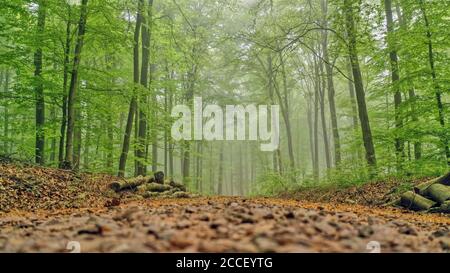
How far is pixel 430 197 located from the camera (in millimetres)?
6980

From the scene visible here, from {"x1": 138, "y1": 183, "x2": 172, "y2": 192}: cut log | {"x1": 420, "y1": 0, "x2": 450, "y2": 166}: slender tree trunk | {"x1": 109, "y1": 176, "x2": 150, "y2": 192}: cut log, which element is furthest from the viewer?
{"x1": 138, "y1": 183, "x2": 172, "y2": 192}: cut log

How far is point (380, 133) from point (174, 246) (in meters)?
11.4

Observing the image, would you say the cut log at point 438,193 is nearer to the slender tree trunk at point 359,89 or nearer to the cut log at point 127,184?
the slender tree trunk at point 359,89

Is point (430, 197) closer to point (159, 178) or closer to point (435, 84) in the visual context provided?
point (435, 84)

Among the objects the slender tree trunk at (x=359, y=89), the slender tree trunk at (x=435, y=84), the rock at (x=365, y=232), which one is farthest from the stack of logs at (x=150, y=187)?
the slender tree trunk at (x=435, y=84)

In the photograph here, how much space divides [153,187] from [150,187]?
147mm

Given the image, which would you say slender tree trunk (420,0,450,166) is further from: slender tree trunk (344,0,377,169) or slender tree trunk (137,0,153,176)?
slender tree trunk (137,0,153,176)

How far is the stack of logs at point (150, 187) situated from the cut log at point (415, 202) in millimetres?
7100

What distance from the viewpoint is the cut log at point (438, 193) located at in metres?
6.59

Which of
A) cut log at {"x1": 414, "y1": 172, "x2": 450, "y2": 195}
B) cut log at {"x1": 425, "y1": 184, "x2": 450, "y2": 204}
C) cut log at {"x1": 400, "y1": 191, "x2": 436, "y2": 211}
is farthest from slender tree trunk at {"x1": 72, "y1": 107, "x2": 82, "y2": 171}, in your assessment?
cut log at {"x1": 425, "y1": 184, "x2": 450, "y2": 204}

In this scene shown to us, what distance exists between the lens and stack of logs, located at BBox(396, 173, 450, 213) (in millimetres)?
6518

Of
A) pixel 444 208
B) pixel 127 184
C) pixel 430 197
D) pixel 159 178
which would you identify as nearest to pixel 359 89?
pixel 430 197

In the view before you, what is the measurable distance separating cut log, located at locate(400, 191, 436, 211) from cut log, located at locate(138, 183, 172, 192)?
7.29 meters
